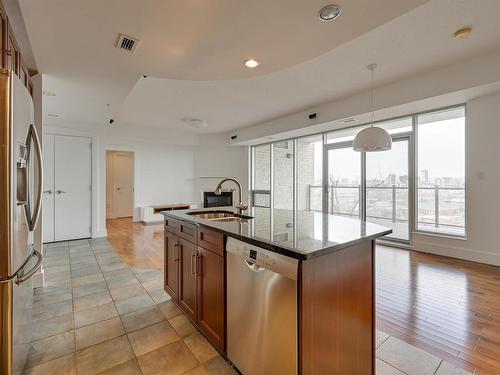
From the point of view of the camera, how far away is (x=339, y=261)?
4.35ft

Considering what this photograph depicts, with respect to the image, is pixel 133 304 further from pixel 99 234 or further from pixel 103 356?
pixel 99 234

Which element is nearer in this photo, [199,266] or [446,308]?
[199,266]

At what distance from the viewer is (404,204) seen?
470cm

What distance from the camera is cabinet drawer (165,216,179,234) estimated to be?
235cm

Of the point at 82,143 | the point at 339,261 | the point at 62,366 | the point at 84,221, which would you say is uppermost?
the point at 82,143

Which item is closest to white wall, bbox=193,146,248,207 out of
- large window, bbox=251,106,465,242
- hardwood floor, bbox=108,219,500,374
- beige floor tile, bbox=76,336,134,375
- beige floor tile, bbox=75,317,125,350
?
large window, bbox=251,106,465,242

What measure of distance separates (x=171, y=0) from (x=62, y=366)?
2.49 m

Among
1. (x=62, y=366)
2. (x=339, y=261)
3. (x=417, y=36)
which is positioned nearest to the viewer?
(x=339, y=261)

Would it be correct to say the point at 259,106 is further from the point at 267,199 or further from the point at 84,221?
the point at 84,221

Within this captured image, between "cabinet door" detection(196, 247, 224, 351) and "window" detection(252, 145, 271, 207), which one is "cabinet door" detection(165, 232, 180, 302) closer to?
"cabinet door" detection(196, 247, 224, 351)

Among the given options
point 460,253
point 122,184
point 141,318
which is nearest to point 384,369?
point 141,318

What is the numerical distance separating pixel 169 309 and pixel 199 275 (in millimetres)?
798

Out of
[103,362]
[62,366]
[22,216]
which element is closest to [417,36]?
[22,216]

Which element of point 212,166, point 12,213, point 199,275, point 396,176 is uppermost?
point 212,166
